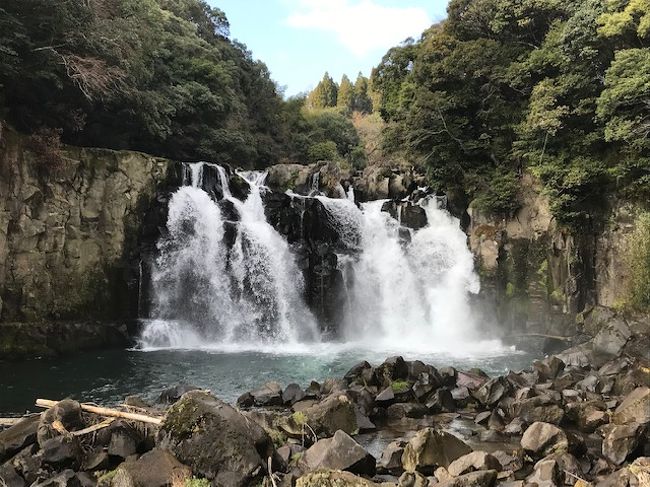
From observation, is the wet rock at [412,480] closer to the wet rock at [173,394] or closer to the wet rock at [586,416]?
the wet rock at [586,416]

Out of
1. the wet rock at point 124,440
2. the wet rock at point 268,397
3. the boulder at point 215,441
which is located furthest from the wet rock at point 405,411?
the wet rock at point 124,440

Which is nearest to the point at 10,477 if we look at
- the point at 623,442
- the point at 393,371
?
the point at 393,371

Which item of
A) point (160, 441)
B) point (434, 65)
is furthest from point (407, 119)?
point (160, 441)

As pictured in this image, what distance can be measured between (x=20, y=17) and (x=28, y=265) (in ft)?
27.6

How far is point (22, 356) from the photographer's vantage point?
19156 mm

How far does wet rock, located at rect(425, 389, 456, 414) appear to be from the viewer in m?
12.2

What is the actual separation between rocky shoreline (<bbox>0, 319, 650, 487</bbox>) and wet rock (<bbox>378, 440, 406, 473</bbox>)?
2 centimetres

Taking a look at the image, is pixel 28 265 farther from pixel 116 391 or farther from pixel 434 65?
pixel 434 65

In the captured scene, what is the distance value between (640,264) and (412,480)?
14.3 m

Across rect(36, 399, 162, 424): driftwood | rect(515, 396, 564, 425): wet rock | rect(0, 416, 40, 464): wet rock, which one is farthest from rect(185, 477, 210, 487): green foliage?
rect(515, 396, 564, 425): wet rock

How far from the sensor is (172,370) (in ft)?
56.8

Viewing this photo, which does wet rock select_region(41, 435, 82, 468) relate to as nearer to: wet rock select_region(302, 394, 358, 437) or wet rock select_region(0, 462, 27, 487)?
wet rock select_region(0, 462, 27, 487)

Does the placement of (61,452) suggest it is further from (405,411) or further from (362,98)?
(362,98)

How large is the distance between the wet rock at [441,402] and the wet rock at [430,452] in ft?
11.3
